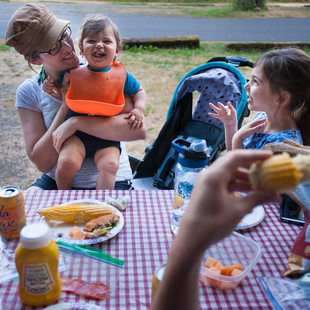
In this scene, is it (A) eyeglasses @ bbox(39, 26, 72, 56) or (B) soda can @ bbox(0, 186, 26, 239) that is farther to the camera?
(A) eyeglasses @ bbox(39, 26, 72, 56)

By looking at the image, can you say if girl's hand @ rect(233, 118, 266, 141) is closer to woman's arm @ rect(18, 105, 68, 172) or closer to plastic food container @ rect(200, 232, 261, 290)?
plastic food container @ rect(200, 232, 261, 290)

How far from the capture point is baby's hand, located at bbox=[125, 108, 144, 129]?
2.07m

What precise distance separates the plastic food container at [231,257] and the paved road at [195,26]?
25.2 ft

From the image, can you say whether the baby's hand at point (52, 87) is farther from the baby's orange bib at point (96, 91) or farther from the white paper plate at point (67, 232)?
the white paper plate at point (67, 232)

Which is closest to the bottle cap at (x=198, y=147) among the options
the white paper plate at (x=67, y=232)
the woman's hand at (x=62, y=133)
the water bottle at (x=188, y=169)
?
the water bottle at (x=188, y=169)

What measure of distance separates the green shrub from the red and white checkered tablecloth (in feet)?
39.7

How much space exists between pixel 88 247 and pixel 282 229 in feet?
2.62

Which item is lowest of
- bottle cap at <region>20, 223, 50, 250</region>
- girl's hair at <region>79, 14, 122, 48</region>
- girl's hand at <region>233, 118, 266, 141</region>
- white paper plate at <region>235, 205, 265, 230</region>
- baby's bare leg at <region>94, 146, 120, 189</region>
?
baby's bare leg at <region>94, 146, 120, 189</region>

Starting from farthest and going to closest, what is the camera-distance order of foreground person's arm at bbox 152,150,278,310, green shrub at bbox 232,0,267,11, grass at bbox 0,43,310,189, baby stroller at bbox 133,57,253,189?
green shrub at bbox 232,0,267,11
grass at bbox 0,43,310,189
baby stroller at bbox 133,57,253,189
foreground person's arm at bbox 152,150,278,310

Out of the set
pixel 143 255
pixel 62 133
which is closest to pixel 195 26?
pixel 62 133

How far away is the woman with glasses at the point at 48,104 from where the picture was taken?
6.35 feet

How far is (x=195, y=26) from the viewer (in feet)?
32.0

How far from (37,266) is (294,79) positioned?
1.66m

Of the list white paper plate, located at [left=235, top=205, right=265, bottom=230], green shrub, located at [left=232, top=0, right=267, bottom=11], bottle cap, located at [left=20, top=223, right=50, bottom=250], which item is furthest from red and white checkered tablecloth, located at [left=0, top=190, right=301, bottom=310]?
green shrub, located at [left=232, top=0, right=267, bottom=11]
